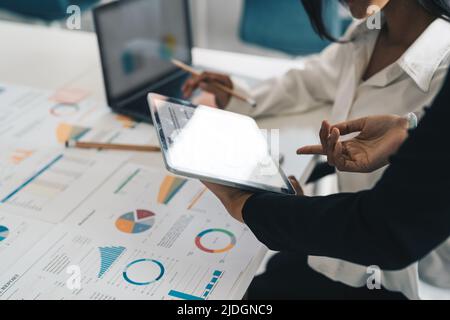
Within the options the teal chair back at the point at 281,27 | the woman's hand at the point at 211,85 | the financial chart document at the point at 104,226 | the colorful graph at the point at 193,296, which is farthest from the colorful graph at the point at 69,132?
the teal chair back at the point at 281,27

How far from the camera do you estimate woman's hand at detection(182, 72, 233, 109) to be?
120 cm

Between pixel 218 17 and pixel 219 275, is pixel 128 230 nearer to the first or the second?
pixel 219 275

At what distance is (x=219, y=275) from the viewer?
780 millimetres

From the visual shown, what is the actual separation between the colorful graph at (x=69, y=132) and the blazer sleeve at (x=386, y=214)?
500 mm

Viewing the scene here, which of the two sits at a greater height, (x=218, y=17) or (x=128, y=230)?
(x=128, y=230)

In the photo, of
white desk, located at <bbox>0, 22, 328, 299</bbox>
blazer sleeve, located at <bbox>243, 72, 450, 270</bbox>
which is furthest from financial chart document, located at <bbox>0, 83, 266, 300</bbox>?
white desk, located at <bbox>0, 22, 328, 299</bbox>

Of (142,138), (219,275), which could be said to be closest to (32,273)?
(219,275)

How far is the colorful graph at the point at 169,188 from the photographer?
94 cm

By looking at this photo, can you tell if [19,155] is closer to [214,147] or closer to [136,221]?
[136,221]

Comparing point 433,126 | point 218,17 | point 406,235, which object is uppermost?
point 433,126

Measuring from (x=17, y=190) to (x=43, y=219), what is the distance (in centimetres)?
11

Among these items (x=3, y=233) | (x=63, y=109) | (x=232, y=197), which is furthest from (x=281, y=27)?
(x=3, y=233)

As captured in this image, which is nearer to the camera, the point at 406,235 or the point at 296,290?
the point at 406,235

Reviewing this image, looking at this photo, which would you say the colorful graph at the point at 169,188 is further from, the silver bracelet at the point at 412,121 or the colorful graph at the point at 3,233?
the silver bracelet at the point at 412,121
